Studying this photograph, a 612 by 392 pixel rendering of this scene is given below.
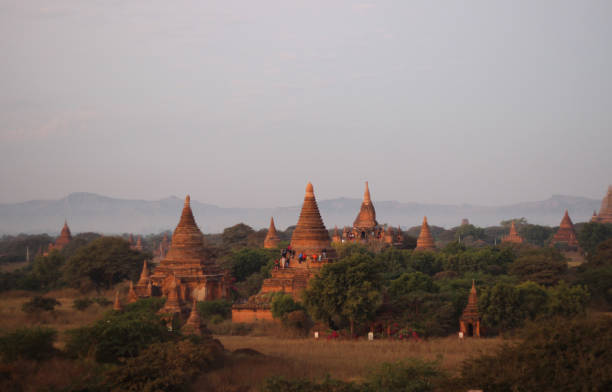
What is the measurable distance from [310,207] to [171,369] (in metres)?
23.0

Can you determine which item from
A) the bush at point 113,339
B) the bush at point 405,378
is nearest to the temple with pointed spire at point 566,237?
the bush at point 405,378

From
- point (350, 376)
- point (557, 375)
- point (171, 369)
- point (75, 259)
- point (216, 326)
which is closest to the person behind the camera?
point (557, 375)

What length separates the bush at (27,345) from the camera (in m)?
20.1

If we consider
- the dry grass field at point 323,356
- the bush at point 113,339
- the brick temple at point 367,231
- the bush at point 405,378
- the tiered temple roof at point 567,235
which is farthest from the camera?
the tiered temple roof at point 567,235

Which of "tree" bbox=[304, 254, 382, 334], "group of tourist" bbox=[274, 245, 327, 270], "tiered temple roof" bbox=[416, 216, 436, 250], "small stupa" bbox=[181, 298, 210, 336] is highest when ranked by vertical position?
"tiered temple roof" bbox=[416, 216, 436, 250]

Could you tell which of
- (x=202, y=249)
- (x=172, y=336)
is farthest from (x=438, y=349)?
(x=202, y=249)

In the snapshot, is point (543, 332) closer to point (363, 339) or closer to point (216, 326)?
point (363, 339)

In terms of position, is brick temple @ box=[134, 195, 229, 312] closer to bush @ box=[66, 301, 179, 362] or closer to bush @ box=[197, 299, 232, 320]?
bush @ box=[197, 299, 232, 320]

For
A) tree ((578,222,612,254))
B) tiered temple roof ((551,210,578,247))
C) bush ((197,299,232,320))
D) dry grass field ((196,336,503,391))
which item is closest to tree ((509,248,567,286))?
dry grass field ((196,336,503,391))

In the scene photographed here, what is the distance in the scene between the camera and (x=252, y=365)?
22.1m

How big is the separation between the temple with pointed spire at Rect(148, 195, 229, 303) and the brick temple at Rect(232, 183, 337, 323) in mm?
3882

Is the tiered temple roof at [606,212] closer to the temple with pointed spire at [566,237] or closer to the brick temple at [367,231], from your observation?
the temple with pointed spire at [566,237]

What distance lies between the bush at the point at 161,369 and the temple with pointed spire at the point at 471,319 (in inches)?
534

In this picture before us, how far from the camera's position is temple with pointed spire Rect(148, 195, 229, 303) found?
135ft
